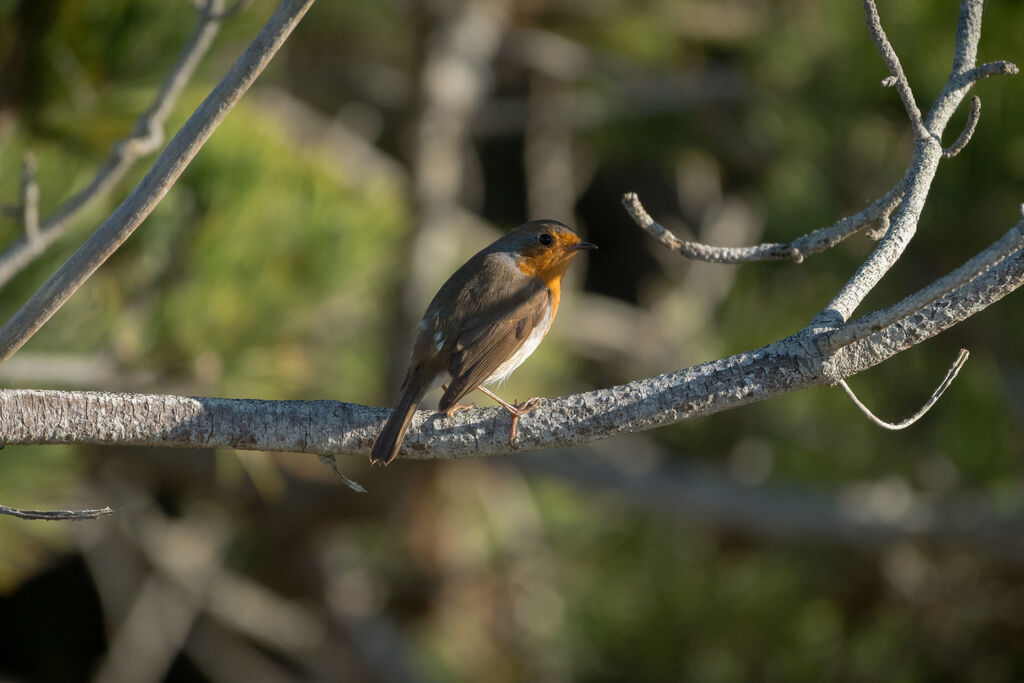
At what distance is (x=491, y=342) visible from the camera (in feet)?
8.24

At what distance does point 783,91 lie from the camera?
4.32 metres

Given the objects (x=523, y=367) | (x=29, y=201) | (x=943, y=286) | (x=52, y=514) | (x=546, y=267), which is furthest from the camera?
(x=523, y=367)

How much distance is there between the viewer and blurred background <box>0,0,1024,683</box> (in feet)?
9.70

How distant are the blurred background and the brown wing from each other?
795mm

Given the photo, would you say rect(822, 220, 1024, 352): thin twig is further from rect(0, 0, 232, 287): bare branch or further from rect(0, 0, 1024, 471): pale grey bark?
rect(0, 0, 232, 287): bare branch

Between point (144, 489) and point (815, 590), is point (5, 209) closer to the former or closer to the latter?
point (144, 489)

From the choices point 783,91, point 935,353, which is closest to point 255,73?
point 935,353

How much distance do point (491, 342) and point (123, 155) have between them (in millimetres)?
889

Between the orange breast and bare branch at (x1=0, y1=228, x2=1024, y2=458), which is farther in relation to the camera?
the orange breast

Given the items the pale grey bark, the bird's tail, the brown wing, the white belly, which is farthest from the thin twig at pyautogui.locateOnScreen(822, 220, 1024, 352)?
the white belly

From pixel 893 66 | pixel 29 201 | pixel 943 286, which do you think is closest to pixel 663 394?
pixel 943 286

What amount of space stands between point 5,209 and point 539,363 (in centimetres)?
297

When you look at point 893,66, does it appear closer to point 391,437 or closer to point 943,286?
point 943,286

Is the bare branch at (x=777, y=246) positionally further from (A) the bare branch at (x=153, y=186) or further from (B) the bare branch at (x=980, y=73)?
(A) the bare branch at (x=153, y=186)
